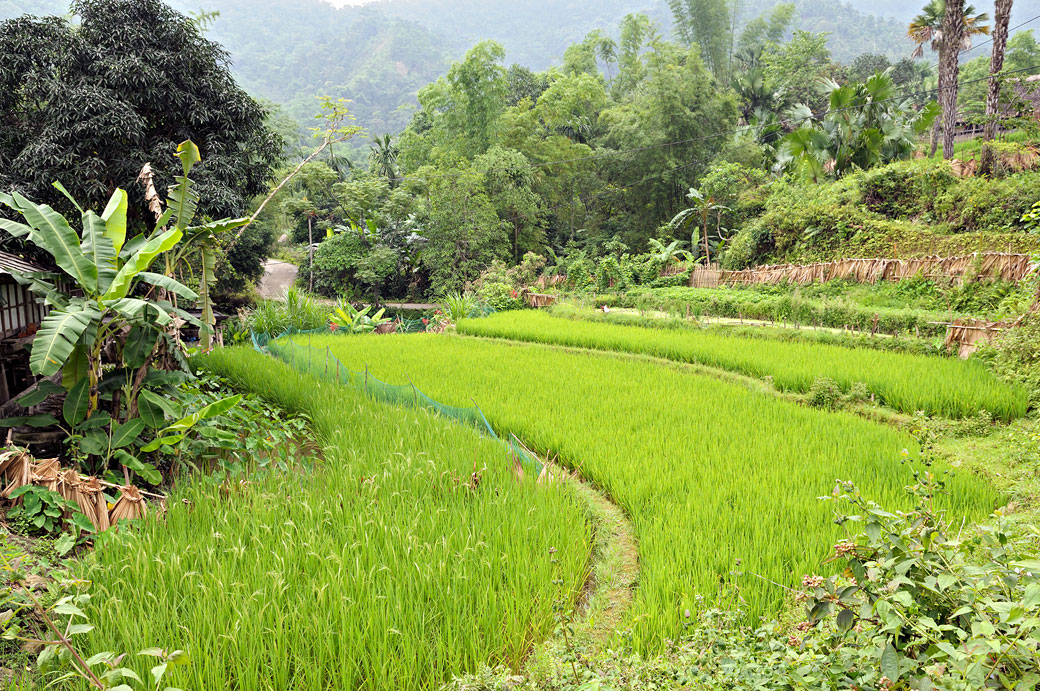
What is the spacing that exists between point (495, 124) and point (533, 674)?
70.9 feet

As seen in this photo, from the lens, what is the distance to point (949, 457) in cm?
462

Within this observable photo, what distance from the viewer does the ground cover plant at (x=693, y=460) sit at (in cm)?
288

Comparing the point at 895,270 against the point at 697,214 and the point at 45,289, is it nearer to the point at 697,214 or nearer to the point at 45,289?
the point at 697,214

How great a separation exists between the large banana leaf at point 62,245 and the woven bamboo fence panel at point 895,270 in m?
10.1

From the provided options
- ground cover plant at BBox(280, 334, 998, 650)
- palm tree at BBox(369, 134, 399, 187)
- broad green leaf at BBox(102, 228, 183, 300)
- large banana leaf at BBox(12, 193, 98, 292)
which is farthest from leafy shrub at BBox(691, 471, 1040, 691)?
palm tree at BBox(369, 134, 399, 187)

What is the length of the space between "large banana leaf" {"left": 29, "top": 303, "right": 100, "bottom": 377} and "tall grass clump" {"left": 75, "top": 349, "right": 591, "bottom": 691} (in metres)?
1.06

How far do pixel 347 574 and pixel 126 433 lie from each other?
2.30m

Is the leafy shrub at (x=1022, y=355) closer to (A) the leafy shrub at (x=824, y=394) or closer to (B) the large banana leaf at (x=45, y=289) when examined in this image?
(A) the leafy shrub at (x=824, y=394)

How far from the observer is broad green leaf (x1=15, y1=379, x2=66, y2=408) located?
12.3ft

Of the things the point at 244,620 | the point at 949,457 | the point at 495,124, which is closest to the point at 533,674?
the point at 244,620

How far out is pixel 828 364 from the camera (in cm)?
702

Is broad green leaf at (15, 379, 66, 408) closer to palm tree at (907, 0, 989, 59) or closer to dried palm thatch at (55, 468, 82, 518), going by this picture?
dried palm thatch at (55, 468, 82, 518)

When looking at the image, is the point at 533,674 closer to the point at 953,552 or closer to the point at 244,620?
the point at 244,620

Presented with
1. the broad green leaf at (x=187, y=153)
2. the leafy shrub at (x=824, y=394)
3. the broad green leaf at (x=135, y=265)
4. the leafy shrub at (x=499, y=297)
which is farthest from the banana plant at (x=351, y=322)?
the leafy shrub at (x=824, y=394)
